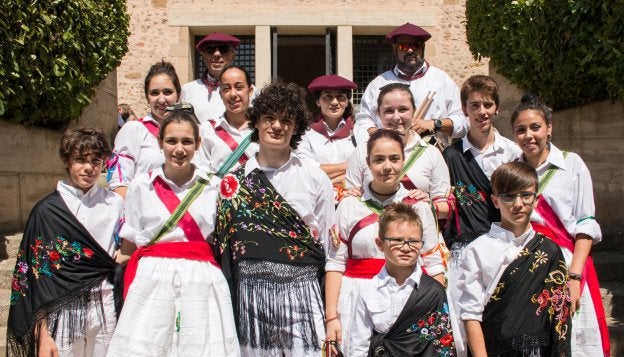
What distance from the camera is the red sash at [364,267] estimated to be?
3506 millimetres

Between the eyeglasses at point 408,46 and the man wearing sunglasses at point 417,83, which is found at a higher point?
the eyeglasses at point 408,46

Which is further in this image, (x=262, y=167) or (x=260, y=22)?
(x=260, y=22)

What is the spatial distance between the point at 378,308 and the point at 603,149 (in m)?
4.31

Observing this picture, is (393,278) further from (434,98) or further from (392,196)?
(434,98)

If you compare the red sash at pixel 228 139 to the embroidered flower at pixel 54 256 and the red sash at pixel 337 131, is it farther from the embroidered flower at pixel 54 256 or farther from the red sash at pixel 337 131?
the embroidered flower at pixel 54 256

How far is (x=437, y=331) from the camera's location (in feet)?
10.7

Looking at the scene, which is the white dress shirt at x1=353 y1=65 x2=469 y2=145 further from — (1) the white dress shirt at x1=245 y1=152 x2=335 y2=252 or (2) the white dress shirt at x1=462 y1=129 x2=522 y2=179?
(1) the white dress shirt at x1=245 y1=152 x2=335 y2=252

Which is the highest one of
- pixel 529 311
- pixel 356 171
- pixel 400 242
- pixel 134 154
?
pixel 134 154

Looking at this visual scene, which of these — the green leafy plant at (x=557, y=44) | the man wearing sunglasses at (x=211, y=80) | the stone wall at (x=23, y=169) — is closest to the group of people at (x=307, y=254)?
the man wearing sunglasses at (x=211, y=80)

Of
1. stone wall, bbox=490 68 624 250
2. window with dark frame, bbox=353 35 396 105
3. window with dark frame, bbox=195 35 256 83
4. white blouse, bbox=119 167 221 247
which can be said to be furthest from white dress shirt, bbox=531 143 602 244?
window with dark frame, bbox=195 35 256 83

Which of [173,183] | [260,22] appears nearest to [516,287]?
[173,183]

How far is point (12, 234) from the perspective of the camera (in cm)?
636

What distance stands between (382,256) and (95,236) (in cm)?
154

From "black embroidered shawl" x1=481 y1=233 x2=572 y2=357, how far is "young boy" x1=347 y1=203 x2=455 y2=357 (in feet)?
0.82
